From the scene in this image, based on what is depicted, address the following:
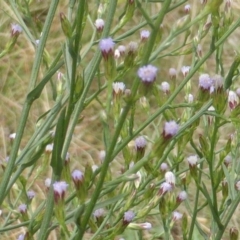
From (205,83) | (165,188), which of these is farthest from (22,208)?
(205,83)

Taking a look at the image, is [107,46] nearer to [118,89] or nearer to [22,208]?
[118,89]

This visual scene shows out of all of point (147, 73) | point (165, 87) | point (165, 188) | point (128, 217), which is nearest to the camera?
point (147, 73)

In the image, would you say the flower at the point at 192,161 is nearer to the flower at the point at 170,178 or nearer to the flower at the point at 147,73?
the flower at the point at 170,178

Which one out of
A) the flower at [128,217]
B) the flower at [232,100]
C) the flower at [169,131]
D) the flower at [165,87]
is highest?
the flower at [169,131]

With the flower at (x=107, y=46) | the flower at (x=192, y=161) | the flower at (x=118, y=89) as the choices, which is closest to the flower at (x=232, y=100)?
the flower at (x=192, y=161)

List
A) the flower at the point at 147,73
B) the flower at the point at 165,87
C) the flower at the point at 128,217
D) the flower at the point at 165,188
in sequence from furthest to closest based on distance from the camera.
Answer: the flower at the point at 165,87 < the flower at the point at 165,188 < the flower at the point at 128,217 < the flower at the point at 147,73
